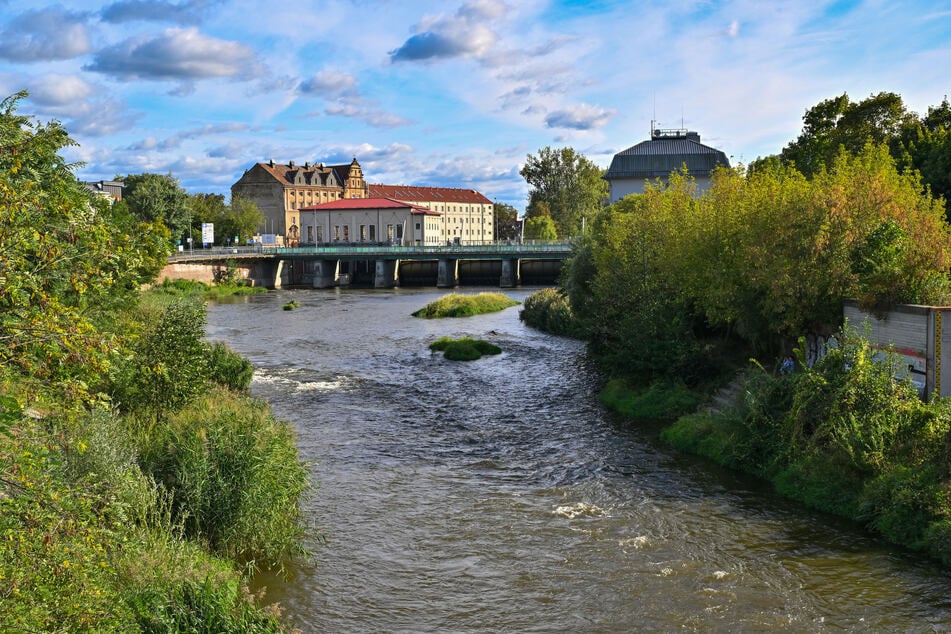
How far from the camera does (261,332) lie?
5175 cm

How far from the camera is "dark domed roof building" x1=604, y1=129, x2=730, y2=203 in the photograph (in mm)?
75375

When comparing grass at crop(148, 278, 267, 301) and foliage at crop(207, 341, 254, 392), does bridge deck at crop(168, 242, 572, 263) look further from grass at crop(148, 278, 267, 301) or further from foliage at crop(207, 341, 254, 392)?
foliage at crop(207, 341, 254, 392)

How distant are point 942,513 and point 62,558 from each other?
51.2ft

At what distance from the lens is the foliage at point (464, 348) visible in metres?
41.1

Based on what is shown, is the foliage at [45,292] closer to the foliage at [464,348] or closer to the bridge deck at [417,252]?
the foliage at [464,348]

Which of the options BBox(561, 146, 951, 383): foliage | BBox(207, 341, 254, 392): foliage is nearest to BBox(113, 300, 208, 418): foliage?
BBox(207, 341, 254, 392): foliage

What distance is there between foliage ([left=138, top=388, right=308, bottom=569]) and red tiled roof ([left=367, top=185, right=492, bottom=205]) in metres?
135

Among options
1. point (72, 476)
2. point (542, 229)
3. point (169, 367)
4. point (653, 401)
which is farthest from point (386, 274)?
point (72, 476)

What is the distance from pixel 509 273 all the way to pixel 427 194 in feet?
A: 201

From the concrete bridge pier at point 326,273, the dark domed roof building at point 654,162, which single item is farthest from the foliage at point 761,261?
the concrete bridge pier at point 326,273

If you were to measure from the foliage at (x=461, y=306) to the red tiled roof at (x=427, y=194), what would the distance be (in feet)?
274

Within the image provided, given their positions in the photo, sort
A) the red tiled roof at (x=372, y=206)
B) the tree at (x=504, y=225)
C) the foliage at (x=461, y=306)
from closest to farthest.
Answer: the foliage at (x=461, y=306)
the red tiled roof at (x=372, y=206)
the tree at (x=504, y=225)

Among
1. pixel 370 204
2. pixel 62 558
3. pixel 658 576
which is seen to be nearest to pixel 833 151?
pixel 658 576

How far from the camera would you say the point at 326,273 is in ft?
339
